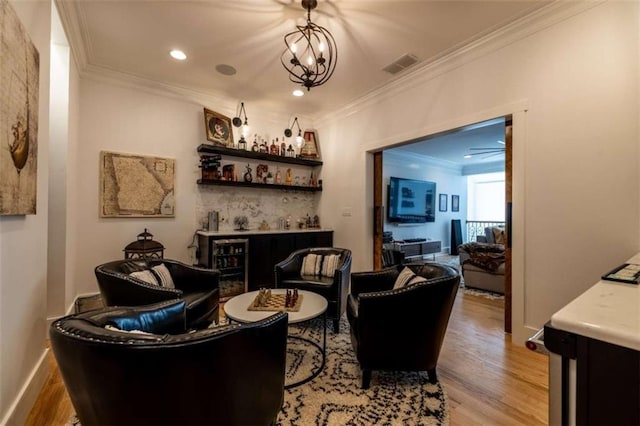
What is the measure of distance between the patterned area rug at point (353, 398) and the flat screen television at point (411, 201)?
16.9ft

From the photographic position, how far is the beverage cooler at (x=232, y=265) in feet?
13.2

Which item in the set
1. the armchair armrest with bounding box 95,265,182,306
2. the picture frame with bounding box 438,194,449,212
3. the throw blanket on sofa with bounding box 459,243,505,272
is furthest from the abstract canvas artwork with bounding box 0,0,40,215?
the picture frame with bounding box 438,194,449,212

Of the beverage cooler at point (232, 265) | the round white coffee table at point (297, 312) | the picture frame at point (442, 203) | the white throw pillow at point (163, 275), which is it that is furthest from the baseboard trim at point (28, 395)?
the picture frame at point (442, 203)

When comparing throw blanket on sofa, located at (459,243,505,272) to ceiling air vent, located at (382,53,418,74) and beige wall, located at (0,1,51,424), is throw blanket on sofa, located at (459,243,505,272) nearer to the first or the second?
ceiling air vent, located at (382,53,418,74)

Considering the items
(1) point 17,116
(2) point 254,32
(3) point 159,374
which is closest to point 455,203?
(2) point 254,32

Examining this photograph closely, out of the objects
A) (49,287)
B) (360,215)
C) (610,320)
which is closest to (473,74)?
(360,215)

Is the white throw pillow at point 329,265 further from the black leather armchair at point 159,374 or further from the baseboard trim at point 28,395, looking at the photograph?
the baseboard trim at point 28,395

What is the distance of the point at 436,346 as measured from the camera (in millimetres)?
2000

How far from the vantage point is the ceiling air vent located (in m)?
3.30

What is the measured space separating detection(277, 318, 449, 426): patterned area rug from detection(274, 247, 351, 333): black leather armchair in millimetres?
592

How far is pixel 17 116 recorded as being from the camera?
148cm

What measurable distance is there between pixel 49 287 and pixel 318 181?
3.91 metres

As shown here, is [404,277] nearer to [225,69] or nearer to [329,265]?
[329,265]

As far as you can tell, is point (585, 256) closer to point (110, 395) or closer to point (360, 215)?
point (360, 215)
